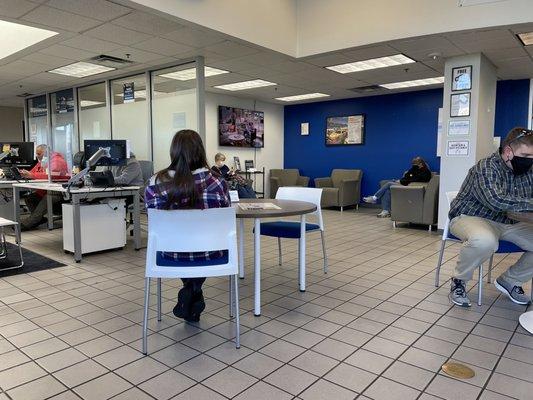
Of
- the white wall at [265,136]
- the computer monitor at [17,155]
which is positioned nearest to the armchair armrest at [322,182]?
the white wall at [265,136]

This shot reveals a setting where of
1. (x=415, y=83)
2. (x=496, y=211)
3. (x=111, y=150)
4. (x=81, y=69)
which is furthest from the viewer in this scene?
(x=415, y=83)

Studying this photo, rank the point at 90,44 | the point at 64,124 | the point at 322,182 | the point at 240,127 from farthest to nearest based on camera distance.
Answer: the point at 240,127 < the point at 322,182 < the point at 64,124 < the point at 90,44

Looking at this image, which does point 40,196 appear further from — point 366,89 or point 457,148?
point 366,89

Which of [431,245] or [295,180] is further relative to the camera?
[295,180]

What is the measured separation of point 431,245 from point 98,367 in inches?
170

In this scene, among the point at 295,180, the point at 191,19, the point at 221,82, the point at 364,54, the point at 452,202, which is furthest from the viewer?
the point at 295,180

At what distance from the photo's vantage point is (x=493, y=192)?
2742 mm

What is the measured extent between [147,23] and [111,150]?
1463 millimetres

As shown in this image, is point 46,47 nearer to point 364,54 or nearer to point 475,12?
point 364,54

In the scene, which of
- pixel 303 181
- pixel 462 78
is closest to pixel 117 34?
pixel 462 78

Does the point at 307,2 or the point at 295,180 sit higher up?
the point at 307,2

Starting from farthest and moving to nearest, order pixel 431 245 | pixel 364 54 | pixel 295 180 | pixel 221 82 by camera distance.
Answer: pixel 295 180, pixel 221 82, pixel 364 54, pixel 431 245

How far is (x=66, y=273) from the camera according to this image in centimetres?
384

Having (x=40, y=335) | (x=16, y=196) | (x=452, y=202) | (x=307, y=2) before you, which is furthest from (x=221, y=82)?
(x=40, y=335)
